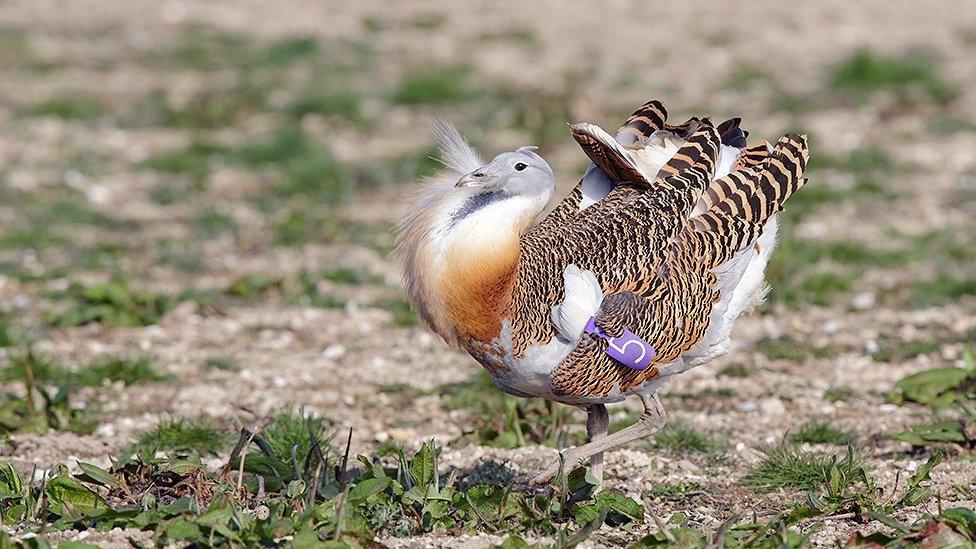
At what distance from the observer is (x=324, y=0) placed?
14500mm

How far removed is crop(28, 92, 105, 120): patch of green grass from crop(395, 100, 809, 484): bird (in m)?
7.02

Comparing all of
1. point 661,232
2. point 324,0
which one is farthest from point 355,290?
point 324,0

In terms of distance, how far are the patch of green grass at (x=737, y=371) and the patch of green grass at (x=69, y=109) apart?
6.56 m

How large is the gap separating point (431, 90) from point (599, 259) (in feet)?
22.5

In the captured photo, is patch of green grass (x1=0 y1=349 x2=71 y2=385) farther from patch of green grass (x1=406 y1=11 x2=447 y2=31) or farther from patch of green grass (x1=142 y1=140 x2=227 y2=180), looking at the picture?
patch of green grass (x1=406 y1=11 x2=447 y2=31)

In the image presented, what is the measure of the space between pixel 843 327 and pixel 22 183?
5.81 meters

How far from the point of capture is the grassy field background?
14.6 feet

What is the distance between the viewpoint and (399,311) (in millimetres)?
7438

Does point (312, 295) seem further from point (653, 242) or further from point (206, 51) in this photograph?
point (206, 51)

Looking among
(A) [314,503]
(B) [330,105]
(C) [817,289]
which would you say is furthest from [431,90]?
(A) [314,503]

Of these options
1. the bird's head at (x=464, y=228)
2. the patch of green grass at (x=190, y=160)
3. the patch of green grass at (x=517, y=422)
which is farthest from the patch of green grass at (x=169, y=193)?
the bird's head at (x=464, y=228)

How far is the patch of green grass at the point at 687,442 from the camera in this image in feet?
17.9

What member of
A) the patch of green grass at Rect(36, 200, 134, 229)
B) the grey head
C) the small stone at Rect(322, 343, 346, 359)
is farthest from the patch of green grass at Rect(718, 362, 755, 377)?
the patch of green grass at Rect(36, 200, 134, 229)

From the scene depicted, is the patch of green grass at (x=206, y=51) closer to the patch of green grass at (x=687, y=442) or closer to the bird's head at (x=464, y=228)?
the patch of green grass at (x=687, y=442)
